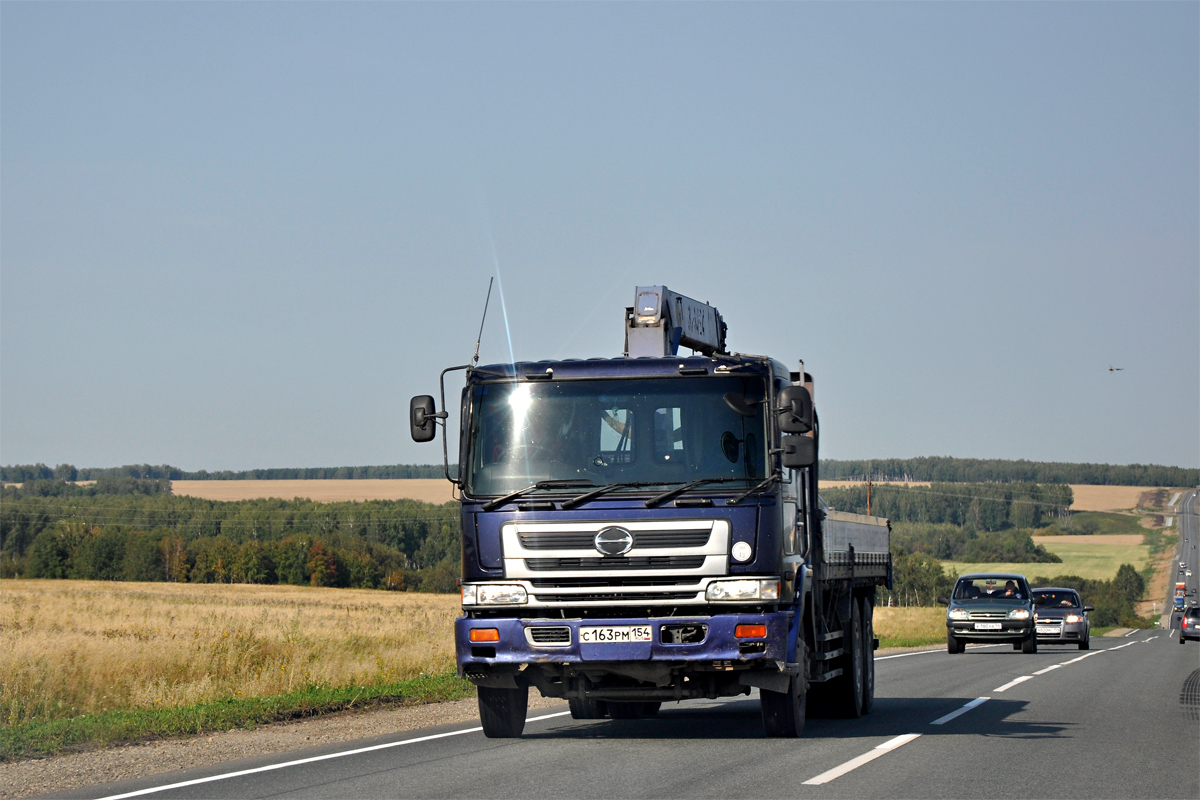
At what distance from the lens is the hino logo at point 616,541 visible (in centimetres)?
1004

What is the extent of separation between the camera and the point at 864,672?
14445mm

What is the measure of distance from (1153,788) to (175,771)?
682 cm

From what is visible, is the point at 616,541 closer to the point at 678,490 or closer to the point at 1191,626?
the point at 678,490

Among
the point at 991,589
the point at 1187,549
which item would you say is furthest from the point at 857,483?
the point at 1187,549

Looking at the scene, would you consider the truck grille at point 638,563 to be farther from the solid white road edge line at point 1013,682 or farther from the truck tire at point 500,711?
the solid white road edge line at point 1013,682

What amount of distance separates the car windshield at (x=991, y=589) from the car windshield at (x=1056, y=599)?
3.95m

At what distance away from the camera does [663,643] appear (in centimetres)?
1001

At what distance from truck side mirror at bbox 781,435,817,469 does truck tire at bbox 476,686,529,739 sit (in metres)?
3.01

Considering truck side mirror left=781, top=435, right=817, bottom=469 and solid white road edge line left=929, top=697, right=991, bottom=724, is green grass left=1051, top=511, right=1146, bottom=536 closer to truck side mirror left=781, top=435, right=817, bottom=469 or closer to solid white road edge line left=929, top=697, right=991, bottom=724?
solid white road edge line left=929, top=697, right=991, bottom=724

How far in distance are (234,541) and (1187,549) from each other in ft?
386

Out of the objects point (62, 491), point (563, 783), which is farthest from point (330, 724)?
point (62, 491)

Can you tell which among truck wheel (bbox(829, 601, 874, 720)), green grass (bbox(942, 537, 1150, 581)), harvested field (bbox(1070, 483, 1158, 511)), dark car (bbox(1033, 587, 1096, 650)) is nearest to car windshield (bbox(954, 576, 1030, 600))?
dark car (bbox(1033, 587, 1096, 650))

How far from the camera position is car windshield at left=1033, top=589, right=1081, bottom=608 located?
35094 millimetres

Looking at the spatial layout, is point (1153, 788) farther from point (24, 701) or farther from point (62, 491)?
point (62, 491)
